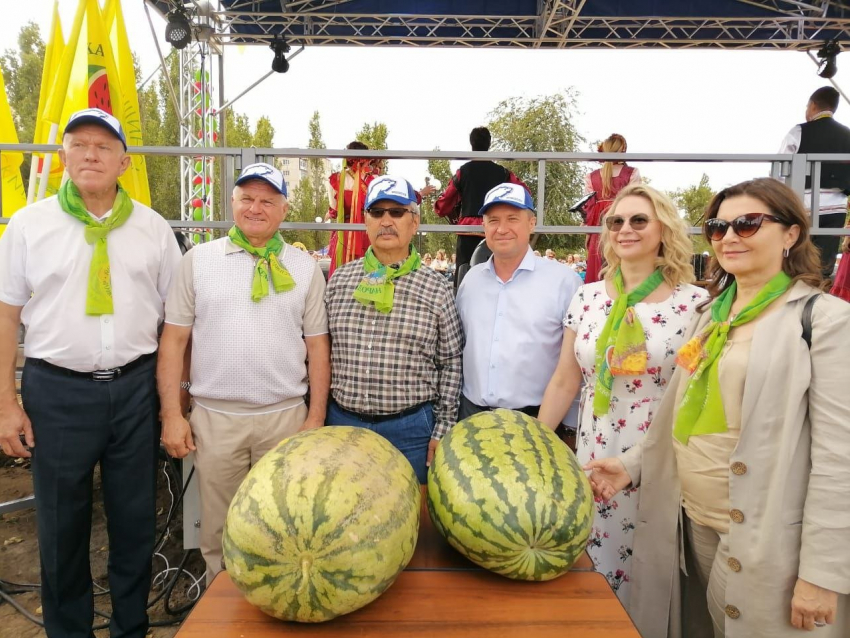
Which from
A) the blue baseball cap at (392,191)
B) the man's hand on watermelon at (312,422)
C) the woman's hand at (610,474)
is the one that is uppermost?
the blue baseball cap at (392,191)

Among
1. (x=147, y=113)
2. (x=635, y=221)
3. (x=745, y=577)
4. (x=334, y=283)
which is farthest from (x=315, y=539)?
(x=147, y=113)

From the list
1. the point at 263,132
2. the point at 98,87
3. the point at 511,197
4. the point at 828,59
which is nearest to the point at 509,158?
the point at 511,197

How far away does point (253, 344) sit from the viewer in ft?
7.77

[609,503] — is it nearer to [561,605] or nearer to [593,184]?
[561,605]

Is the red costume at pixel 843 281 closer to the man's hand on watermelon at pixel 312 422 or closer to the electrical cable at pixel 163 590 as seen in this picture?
the man's hand on watermelon at pixel 312 422

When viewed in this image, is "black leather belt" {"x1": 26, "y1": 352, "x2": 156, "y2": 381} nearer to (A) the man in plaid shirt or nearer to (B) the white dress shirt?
(B) the white dress shirt

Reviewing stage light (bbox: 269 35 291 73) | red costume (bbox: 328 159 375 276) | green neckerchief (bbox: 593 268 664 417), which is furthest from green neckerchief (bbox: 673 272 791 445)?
stage light (bbox: 269 35 291 73)

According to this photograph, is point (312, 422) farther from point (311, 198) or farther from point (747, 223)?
point (311, 198)

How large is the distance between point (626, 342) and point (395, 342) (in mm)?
917

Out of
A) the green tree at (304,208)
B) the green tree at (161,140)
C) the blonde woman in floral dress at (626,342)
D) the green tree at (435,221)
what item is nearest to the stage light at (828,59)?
the green tree at (435,221)

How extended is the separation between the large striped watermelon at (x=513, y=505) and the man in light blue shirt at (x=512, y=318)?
1013mm

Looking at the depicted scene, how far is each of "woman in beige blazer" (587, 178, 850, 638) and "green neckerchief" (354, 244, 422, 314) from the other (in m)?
1.05

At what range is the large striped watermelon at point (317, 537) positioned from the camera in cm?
111

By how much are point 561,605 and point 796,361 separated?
3.05ft
